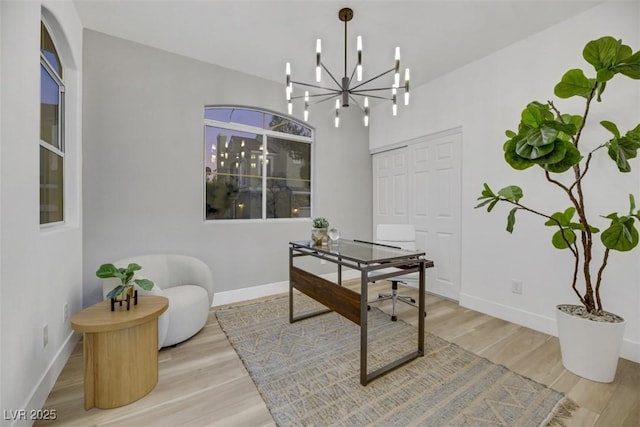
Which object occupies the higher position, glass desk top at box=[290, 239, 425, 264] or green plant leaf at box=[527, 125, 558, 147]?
green plant leaf at box=[527, 125, 558, 147]

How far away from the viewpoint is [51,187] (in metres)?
2.06

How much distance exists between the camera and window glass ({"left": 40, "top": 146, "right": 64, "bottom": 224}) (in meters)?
1.89

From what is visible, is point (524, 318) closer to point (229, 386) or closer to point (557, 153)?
point (557, 153)

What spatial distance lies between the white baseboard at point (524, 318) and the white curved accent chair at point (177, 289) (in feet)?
9.46

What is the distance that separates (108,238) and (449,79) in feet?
13.8

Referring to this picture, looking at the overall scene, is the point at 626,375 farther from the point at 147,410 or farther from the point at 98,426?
the point at 98,426

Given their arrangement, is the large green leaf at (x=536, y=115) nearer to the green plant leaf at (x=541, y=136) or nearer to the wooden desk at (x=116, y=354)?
the green plant leaf at (x=541, y=136)

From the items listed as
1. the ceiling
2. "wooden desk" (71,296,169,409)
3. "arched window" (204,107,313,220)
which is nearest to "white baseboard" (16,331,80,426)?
"wooden desk" (71,296,169,409)

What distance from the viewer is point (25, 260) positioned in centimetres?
143

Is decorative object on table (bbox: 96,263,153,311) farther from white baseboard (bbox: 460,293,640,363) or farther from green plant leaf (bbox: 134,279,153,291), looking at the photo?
white baseboard (bbox: 460,293,640,363)

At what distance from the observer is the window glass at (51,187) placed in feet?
6.20

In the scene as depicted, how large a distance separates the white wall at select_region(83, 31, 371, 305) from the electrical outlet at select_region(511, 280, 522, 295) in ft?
8.56

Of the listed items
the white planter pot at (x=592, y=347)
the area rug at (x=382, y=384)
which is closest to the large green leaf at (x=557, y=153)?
the white planter pot at (x=592, y=347)

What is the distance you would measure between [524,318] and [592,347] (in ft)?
2.91
